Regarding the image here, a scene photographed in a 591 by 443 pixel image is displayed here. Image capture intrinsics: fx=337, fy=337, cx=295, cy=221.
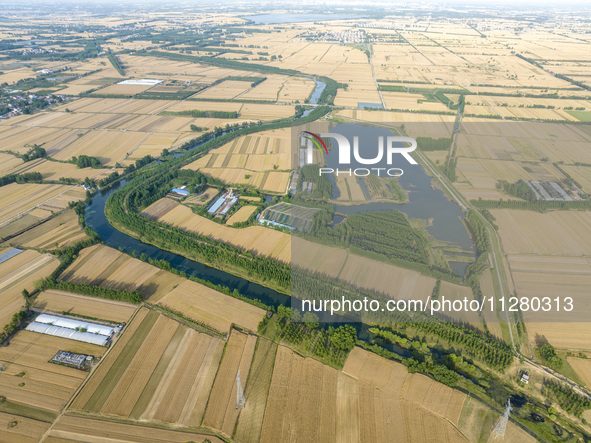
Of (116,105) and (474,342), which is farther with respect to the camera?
(116,105)

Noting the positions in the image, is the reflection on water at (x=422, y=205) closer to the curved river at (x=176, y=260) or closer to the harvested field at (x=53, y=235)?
the curved river at (x=176, y=260)

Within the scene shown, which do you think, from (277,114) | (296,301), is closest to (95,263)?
(296,301)

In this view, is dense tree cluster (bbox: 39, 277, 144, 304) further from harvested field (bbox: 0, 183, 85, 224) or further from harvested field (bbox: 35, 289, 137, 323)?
harvested field (bbox: 0, 183, 85, 224)

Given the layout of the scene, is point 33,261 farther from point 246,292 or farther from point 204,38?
point 204,38

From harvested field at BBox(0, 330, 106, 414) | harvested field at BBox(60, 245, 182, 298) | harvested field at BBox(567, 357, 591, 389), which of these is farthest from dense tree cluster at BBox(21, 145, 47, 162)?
harvested field at BBox(567, 357, 591, 389)

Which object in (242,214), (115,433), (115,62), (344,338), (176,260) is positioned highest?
(115,62)

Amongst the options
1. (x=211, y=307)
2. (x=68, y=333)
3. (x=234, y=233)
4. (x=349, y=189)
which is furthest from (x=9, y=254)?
(x=349, y=189)

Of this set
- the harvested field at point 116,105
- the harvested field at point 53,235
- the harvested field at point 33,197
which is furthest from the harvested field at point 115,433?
the harvested field at point 116,105

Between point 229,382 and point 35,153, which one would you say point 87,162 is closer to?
point 35,153
